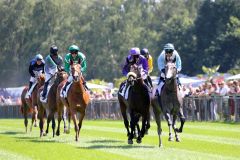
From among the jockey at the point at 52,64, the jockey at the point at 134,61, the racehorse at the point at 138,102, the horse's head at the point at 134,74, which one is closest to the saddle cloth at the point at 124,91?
the racehorse at the point at 138,102

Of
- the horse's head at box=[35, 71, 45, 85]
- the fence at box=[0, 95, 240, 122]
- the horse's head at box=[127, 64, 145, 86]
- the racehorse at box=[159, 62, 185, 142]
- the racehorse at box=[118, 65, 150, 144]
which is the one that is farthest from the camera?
the fence at box=[0, 95, 240, 122]

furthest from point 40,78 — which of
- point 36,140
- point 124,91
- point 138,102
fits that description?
point 138,102

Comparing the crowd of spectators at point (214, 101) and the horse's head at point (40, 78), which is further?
the crowd of spectators at point (214, 101)

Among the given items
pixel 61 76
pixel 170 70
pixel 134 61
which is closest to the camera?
pixel 170 70

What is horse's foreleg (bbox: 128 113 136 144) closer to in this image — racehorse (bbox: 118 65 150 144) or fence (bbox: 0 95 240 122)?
racehorse (bbox: 118 65 150 144)

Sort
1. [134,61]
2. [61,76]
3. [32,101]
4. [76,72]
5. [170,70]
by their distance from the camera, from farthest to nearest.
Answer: [32,101] → [61,76] → [76,72] → [134,61] → [170,70]

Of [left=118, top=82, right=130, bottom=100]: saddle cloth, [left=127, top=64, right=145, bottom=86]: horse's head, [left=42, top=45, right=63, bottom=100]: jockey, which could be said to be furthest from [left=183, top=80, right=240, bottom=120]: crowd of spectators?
[left=127, top=64, right=145, bottom=86]: horse's head

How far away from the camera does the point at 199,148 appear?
60.4ft

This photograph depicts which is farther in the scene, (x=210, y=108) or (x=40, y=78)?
(x=210, y=108)

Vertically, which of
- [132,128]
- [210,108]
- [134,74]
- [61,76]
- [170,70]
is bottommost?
[132,128]

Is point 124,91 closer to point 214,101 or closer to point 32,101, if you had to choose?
point 32,101

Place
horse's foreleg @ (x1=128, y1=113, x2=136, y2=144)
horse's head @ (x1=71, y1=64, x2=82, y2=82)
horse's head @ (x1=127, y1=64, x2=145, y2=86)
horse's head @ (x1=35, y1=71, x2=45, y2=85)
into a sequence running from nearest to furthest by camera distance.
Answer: horse's head @ (x1=127, y1=64, x2=145, y2=86), horse's foreleg @ (x1=128, y1=113, x2=136, y2=144), horse's head @ (x1=71, y1=64, x2=82, y2=82), horse's head @ (x1=35, y1=71, x2=45, y2=85)

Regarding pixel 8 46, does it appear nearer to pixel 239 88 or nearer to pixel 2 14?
pixel 2 14

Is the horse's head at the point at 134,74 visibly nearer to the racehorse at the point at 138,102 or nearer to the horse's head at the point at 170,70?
the racehorse at the point at 138,102
